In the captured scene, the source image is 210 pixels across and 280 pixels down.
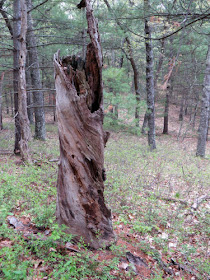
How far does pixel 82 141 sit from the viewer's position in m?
3.16

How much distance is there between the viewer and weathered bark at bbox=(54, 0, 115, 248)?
306 centimetres

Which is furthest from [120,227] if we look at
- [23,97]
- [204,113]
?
[204,113]

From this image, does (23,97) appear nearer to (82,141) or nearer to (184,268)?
(82,141)

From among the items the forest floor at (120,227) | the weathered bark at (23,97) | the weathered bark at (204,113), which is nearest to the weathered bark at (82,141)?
the forest floor at (120,227)

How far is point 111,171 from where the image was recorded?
721 cm

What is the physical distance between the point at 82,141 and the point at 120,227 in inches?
94.7

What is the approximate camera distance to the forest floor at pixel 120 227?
2.79 m

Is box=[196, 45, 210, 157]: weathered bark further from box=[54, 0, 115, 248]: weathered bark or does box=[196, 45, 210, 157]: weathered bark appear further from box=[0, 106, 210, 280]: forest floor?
box=[54, 0, 115, 248]: weathered bark

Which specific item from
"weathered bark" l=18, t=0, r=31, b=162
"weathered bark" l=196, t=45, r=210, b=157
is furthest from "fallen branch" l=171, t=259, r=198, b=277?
"weathered bark" l=196, t=45, r=210, b=157

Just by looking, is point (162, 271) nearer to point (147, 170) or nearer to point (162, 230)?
point (162, 230)

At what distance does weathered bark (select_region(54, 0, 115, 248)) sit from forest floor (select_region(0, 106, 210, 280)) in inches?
12.2

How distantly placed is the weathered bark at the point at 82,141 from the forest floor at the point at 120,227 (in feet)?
1.01

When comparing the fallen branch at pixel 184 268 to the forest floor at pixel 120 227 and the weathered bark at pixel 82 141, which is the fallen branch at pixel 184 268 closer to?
the forest floor at pixel 120 227

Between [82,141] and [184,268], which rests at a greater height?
[82,141]
